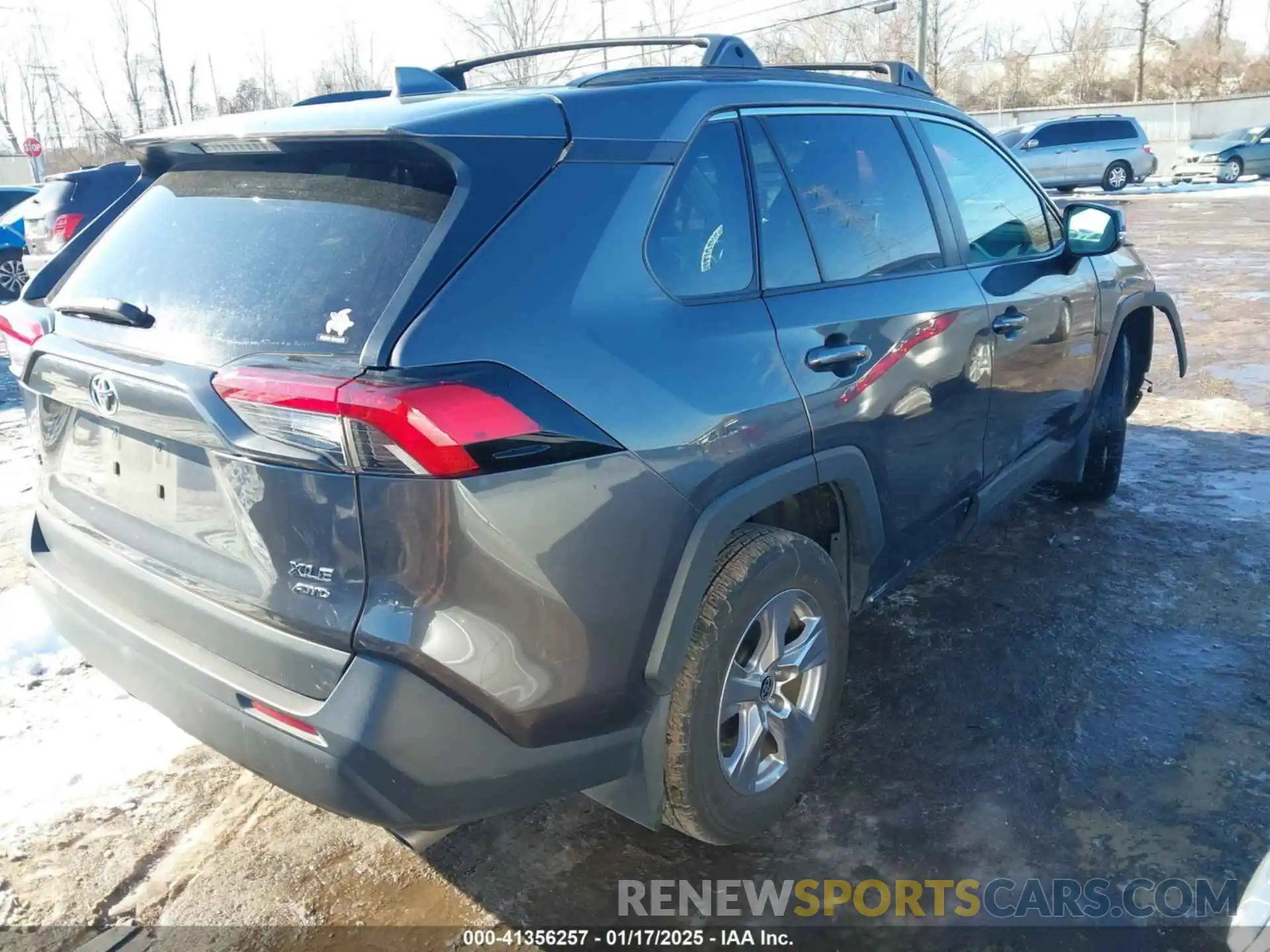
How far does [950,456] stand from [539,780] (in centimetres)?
184

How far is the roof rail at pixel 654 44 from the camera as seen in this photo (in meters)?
2.92

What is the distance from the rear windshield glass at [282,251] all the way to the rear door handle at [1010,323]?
213cm

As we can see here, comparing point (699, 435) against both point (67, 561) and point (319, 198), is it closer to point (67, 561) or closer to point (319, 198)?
point (319, 198)

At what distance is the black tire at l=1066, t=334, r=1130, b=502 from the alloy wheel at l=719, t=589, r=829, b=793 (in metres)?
2.64

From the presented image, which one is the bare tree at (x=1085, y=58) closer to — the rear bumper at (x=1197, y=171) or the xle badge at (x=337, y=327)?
the rear bumper at (x=1197, y=171)

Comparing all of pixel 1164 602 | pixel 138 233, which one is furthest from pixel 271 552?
pixel 1164 602

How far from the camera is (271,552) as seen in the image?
79.1 inches

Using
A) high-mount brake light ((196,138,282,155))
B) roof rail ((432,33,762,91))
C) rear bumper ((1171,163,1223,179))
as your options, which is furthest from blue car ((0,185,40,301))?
rear bumper ((1171,163,1223,179))

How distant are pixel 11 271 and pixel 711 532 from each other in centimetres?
1367

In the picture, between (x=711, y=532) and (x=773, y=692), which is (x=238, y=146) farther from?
(x=773, y=692)

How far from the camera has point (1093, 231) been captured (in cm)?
402

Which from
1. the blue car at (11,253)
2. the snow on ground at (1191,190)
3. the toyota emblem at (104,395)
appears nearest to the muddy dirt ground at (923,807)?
the toyota emblem at (104,395)

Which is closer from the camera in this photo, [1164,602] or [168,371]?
[168,371]

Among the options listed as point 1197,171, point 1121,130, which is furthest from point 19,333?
point 1197,171
